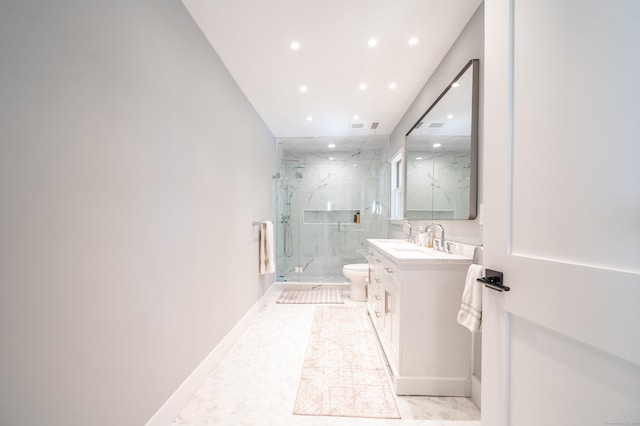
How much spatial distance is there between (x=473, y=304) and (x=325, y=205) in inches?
136

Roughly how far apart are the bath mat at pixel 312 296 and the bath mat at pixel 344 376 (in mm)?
847

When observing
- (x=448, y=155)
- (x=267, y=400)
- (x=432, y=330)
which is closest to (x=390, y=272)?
(x=432, y=330)

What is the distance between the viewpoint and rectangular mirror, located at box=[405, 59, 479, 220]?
1.75 meters

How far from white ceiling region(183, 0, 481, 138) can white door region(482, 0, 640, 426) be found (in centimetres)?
98

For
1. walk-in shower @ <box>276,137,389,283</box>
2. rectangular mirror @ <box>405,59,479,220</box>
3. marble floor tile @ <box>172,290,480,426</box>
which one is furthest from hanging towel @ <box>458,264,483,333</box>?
walk-in shower @ <box>276,137,389,283</box>

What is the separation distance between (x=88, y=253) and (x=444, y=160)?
235 centimetres

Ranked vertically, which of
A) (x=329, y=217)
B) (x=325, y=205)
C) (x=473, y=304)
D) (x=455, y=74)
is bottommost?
(x=473, y=304)

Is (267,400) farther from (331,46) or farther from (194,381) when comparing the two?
(331,46)

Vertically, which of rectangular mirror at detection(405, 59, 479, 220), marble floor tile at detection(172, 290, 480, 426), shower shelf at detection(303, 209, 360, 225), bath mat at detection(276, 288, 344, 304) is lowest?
bath mat at detection(276, 288, 344, 304)

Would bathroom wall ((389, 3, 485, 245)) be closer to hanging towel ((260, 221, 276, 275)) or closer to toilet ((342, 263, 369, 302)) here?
toilet ((342, 263, 369, 302))

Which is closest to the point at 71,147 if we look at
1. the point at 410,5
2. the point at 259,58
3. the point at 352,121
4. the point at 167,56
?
the point at 167,56

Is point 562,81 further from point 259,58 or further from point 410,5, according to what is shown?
point 259,58

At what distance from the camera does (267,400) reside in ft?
5.45

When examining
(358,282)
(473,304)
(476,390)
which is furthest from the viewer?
(358,282)
